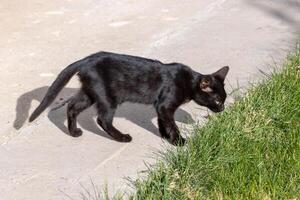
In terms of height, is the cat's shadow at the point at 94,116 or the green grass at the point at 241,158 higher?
the green grass at the point at 241,158

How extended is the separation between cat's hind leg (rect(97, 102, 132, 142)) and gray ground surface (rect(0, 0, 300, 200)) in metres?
0.06

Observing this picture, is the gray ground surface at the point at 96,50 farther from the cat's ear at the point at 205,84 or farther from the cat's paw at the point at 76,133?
the cat's ear at the point at 205,84

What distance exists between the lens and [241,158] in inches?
169

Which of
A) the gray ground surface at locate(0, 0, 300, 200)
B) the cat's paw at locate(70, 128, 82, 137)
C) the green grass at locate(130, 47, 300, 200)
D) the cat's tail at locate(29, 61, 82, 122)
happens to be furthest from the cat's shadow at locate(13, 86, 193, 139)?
the green grass at locate(130, 47, 300, 200)

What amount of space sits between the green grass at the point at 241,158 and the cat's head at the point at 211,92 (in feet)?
Answer: 0.31

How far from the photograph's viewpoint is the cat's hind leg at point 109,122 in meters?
4.88

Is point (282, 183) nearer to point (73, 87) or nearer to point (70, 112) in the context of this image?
point (70, 112)

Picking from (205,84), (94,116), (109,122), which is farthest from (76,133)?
(205,84)

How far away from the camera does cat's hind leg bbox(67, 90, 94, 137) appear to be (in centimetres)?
502

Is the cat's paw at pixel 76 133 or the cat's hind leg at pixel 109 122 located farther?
the cat's paw at pixel 76 133

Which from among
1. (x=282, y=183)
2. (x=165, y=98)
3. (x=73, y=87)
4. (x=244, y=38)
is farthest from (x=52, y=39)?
(x=282, y=183)

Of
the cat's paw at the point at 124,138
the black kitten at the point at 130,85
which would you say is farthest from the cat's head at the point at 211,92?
the cat's paw at the point at 124,138

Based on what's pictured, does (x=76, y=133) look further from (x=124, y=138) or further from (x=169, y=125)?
(x=169, y=125)

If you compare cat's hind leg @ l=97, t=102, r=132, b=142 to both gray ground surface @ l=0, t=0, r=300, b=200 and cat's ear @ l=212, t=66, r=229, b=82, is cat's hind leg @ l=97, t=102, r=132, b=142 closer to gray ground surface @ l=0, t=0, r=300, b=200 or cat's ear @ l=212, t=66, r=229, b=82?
gray ground surface @ l=0, t=0, r=300, b=200
